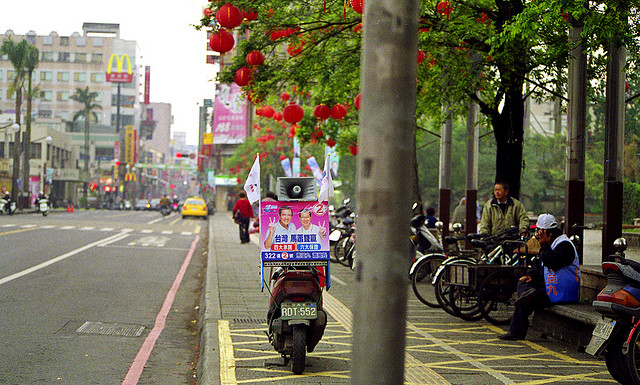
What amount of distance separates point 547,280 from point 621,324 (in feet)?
7.97

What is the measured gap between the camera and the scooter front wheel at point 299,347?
695 centimetres


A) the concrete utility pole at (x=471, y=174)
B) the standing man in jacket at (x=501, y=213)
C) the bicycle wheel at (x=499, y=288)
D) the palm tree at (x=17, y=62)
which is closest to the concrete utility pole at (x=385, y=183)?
the bicycle wheel at (x=499, y=288)

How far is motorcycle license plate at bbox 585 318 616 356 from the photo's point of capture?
257 inches

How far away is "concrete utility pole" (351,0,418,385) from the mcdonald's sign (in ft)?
466

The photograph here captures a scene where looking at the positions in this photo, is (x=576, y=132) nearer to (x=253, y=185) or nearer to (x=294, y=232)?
(x=294, y=232)

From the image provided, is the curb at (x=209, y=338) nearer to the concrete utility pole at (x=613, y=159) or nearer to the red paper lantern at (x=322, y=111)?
the red paper lantern at (x=322, y=111)

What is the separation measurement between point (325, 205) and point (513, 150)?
703cm

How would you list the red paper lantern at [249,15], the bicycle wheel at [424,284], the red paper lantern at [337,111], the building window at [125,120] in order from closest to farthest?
the bicycle wheel at [424,284] → the red paper lantern at [249,15] → the red paper lantern at [337,111] → the building window at [125,120]

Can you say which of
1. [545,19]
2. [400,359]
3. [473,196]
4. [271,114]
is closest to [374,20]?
[400,359]

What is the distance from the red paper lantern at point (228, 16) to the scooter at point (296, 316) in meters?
5.94

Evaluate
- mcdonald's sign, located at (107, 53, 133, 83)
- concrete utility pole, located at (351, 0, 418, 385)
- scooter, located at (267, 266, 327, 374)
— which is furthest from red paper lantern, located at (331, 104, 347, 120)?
mcdonald's sign, located at (107, 53, 133, 83)

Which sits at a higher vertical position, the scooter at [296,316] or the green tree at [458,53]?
the green tree at [458,53]

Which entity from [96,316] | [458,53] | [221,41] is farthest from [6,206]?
[458,53]

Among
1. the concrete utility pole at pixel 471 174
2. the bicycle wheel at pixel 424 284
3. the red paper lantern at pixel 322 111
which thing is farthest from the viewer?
the concrete utility pole at pixel 471 174
